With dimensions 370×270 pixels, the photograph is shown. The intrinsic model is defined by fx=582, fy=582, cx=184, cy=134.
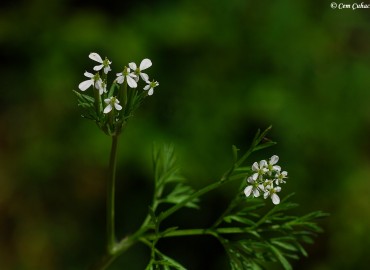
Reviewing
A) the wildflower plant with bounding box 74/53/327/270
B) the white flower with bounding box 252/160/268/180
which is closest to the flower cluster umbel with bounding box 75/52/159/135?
the wildflower plant with bounding box 74/53/327/270

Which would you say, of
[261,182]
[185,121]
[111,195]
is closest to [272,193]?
[261,182]

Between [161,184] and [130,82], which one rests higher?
[130,82]

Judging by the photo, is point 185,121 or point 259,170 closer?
point 259,170

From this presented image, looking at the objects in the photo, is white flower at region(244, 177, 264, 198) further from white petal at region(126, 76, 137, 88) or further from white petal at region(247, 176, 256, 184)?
white petal at region(126, 76, 137, 88)

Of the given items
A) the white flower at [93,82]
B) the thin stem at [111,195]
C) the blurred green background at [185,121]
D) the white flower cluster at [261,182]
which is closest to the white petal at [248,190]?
the white flower cluster at [261,182]

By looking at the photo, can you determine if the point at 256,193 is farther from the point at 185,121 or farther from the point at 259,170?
the point at 185,121

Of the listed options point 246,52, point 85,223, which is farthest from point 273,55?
point 85,223

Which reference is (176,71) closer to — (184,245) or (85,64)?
(85,64)

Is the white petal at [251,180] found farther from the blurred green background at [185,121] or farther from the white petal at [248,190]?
the blurred green background at [185,121]
